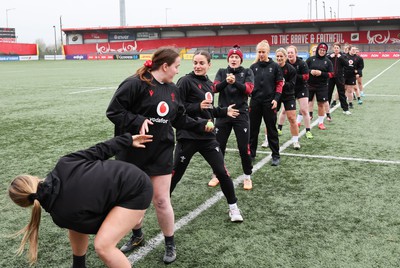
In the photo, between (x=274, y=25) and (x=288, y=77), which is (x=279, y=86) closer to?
(x=288, y=77)

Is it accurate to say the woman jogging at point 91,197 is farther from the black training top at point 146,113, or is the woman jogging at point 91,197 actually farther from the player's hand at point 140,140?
the black training top at point 146,113

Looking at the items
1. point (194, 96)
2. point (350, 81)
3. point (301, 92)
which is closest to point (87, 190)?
point (194, 96)

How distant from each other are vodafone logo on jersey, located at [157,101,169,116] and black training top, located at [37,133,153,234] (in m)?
0.81

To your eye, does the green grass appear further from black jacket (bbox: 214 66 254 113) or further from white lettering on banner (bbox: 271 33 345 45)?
white lettering on banner (bbox: 271 33 345 45)

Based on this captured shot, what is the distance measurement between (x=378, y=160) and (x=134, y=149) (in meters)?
4.75

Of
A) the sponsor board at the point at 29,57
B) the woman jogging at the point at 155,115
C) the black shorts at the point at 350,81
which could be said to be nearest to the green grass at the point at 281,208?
the woman jogging at the point at 155,115

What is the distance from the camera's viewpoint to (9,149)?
7.62 metres

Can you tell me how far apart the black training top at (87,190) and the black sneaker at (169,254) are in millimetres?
1028

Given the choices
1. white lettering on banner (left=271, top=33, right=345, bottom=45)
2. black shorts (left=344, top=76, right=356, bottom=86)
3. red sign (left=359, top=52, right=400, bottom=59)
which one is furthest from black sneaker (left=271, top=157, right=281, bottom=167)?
white lettering on banner (left=271, top=33, right=345, bottom=45)

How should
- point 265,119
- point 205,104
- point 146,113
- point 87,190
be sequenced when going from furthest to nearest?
point 265,119 → point 205,104 → point 146,113 → point 87,190

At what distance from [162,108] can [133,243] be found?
1.29m

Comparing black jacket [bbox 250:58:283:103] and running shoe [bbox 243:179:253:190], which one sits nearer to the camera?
running shoe [bbox 243:179:253:190]

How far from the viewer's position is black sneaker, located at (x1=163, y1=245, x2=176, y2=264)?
3578mm

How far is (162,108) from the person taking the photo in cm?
344
